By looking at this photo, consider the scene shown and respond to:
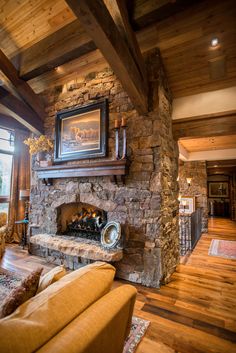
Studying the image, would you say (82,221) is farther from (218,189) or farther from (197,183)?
(218,189)

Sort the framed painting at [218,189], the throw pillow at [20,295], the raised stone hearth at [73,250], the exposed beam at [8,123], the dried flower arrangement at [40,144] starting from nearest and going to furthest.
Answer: the throw pillow at [20,295] → the raised stone hearth at [73,250] → the dried flower arrangement at [40,144] → the exposed beam at [8,123] → the framed painting at [218,189]

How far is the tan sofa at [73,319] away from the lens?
2.28 ft

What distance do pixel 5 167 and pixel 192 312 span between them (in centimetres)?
509

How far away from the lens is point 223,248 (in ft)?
15.1

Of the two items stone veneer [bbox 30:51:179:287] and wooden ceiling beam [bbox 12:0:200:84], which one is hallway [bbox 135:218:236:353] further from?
wooden ceiling beam [bbox 12:0:200:84]

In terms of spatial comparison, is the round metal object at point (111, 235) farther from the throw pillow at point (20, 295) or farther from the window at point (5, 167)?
the window at point (5, 167)

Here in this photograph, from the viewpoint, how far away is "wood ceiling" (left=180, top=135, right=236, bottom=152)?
203 inches

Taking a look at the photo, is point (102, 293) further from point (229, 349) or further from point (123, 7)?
point (123, 7)

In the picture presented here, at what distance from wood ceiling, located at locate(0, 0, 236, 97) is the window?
225cm

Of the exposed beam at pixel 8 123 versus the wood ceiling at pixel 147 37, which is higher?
the wood ceiling at pixel 147 37

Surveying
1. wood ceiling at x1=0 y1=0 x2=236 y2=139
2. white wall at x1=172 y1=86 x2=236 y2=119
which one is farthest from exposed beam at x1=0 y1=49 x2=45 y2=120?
white wall at x1=172 y1=86 x2=236 y2=119

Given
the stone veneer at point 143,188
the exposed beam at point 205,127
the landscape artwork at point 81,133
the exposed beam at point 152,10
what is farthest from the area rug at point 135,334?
the exposed beam at point 152,10

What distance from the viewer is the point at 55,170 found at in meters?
3.37

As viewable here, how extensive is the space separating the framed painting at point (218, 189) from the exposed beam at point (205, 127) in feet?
28.8
